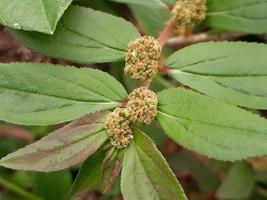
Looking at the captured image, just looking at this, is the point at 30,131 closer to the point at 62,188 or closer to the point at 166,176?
the point at 62,188

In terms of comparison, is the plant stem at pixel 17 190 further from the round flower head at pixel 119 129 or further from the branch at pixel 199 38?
the round flower head at pixel 119 129

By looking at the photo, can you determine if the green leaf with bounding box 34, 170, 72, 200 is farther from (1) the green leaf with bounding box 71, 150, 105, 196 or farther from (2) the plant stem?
(1) the green leaf with bounding box 71, 150, 105, 196

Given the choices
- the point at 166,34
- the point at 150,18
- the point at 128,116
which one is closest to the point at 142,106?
the point at 128,116

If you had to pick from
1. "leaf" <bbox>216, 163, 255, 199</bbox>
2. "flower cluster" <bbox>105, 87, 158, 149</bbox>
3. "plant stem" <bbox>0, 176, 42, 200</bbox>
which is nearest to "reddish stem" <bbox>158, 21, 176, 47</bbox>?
"flower cluster" <bbox>105, 87, 158, 149</bbox>

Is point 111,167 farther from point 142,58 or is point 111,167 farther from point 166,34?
point 166,34

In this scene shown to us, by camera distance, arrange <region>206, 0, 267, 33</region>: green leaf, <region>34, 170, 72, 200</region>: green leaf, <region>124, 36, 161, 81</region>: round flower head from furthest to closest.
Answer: <region>34, 170, 72, 200</region>: green leaf
<region>206, 0, 267, 33</region>: green leaf
<region>124, 36, 161, 81</region>: round flower head

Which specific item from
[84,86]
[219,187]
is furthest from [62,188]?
[84,86]

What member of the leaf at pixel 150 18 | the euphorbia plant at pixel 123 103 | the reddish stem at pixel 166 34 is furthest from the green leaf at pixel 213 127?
the leaf at pixel 150 18
